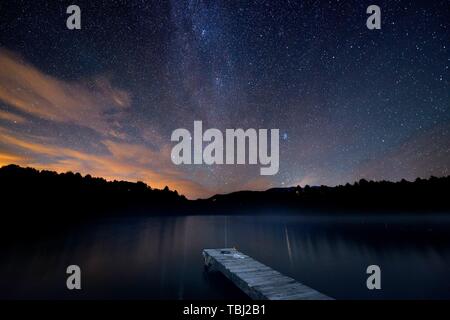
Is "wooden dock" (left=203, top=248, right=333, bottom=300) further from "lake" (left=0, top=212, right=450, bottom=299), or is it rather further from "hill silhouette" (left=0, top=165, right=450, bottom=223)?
"hill silhouette" (left=0, top=165, right=450, bottom=223)

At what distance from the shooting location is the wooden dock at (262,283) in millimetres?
7473

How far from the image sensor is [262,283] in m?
8.68

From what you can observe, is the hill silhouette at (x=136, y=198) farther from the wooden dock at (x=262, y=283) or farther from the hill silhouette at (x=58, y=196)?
the wooden dock at (x=262, y=283)

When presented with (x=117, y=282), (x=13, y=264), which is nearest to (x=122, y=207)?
(x=13, y=264)

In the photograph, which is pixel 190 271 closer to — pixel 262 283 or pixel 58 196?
pixel 262 283

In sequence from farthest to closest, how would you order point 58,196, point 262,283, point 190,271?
point 58,196 < point 190,271 < point 262,283

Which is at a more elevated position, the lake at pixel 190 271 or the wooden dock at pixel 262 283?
the wooden dock at pixel 262 283

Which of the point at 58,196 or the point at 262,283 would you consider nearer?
the point at 262,283

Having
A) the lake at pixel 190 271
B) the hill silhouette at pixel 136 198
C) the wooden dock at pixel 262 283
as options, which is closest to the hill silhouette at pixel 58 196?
the hill silhouette at pixel 136 198

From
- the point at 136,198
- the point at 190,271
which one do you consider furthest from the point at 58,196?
the point at 190,271

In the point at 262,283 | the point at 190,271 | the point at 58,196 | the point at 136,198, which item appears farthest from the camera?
the point at 136,198

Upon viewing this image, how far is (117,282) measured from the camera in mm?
14711

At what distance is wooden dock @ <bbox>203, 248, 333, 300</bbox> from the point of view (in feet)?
24.5
